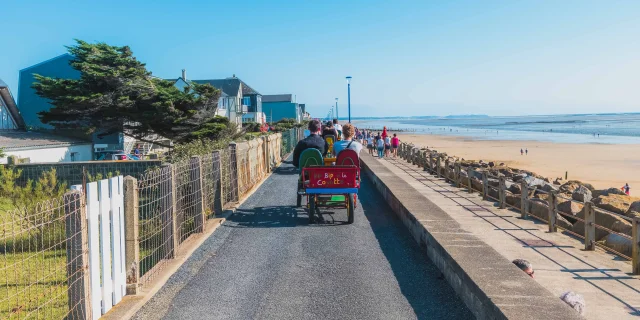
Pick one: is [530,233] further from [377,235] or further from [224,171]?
[224,171]

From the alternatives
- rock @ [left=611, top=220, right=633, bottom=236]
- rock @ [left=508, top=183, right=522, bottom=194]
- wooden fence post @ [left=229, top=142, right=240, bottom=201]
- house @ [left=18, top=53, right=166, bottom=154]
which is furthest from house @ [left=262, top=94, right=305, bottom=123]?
rock @ [left=611, top=220, right=633, bottom=236]

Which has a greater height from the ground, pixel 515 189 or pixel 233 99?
pixel 233 99

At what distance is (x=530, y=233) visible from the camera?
9.85 metres

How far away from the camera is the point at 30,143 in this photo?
87.2 ft

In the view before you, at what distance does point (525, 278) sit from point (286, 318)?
236cm

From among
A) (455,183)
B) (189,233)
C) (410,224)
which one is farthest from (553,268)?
(455,183)

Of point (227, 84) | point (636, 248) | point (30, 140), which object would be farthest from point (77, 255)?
point (227, 84)

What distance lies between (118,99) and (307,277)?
2335 cm

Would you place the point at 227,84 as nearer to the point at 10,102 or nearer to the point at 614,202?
the point at 10,102

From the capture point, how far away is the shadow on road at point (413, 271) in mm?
5555

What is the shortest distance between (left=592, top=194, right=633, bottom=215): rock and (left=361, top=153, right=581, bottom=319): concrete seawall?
7199mm

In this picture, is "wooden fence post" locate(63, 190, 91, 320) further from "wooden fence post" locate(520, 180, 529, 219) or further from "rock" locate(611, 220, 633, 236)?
"rock" locate(611, 220, 633, 236)

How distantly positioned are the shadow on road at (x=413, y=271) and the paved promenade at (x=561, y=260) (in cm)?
124

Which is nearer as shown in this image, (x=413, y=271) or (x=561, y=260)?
(x=413, y=271)
